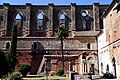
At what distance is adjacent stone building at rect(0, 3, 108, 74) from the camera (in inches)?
1729

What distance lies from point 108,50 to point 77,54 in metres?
12.6

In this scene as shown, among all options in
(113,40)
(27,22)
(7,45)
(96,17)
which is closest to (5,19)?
(27,22)

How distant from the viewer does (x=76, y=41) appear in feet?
147

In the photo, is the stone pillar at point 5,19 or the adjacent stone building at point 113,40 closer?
the adjacent stone building at point 113,40

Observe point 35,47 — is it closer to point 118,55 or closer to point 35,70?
point 35,70

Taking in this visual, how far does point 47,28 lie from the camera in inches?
2036

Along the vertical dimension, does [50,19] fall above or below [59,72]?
above

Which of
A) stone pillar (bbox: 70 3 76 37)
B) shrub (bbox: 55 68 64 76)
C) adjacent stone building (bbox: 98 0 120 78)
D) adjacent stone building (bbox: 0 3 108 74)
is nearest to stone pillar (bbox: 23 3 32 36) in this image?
adjacent stone building (bbox: 0 3 108 74)

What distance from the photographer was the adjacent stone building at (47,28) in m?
43.9

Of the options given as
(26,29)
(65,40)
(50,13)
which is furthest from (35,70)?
(50,13)

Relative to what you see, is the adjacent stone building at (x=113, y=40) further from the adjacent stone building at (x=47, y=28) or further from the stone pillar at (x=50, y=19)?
the stone pillar at (x=50, y=19)

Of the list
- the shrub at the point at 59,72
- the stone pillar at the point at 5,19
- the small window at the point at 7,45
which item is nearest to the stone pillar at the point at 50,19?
the stone pillar at the point at 5,19

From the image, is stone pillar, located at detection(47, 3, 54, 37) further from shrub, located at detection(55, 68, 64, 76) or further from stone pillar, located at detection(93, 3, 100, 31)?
shrub, located at detection(55, 68, 64, 76)

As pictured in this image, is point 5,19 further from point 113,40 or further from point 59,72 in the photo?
point 113,40
